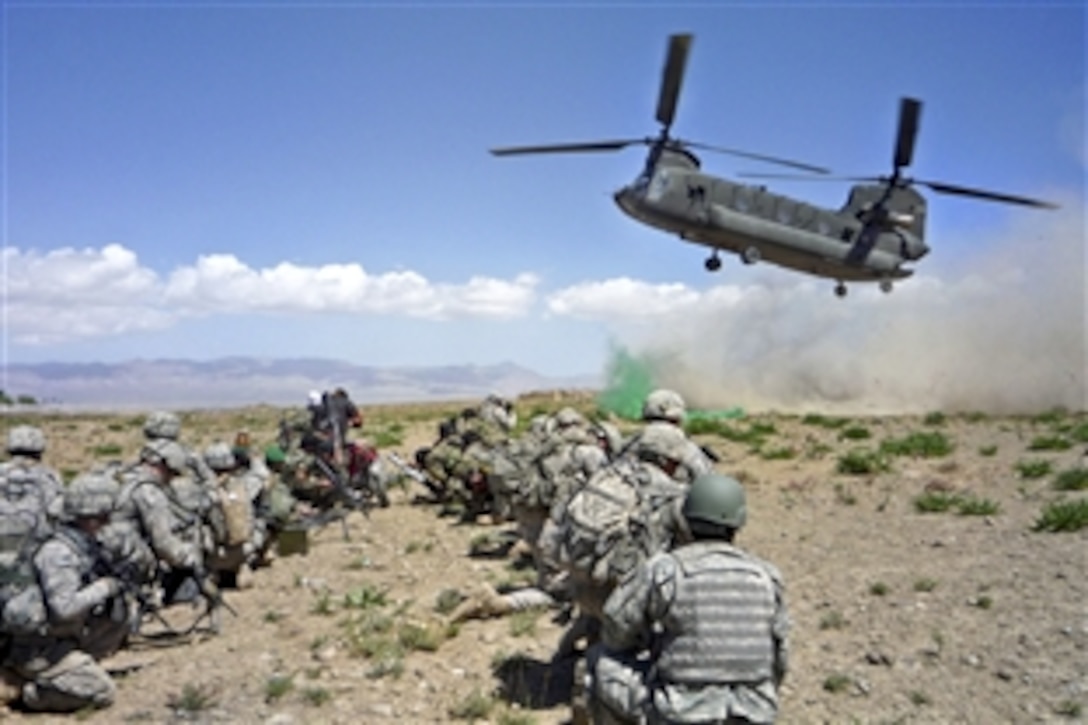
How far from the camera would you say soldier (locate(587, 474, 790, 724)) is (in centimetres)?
405

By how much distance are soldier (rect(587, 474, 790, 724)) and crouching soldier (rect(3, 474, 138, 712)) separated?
415 cm

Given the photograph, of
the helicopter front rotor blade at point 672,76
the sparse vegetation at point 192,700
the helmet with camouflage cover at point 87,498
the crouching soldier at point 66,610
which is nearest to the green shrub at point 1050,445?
the helicopter front rotor blade at point 672,76

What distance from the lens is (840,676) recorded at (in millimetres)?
7133

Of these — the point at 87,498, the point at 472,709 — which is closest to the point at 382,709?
the point at 472,709

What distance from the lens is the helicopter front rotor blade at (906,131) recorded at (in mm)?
23125

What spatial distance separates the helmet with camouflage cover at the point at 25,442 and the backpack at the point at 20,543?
166mm

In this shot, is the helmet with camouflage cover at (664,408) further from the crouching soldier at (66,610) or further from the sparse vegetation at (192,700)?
the crouching soldier at (66,610)

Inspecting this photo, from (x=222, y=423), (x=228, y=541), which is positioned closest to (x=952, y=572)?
(x=228, y=541)

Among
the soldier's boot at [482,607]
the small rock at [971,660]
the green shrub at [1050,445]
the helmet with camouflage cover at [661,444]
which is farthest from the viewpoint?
the green shrub at [1050,445]

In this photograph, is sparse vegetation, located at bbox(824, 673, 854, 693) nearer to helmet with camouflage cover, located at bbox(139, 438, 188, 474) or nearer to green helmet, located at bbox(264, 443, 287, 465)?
helmet with camouflage cover, located at bbox(139, 438, 188, 474)

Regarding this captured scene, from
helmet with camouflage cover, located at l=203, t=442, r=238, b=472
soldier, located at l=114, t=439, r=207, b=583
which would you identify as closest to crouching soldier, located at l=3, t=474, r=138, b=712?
soldier, located at l=114, t=439, r=207, b=583

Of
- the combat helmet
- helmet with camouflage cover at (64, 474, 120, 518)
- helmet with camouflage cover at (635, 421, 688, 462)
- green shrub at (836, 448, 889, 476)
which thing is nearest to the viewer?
helmet with camouflage cover at (635, 421, 688, 462)

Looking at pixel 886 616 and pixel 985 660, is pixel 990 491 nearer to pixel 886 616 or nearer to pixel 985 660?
pixel 886 616

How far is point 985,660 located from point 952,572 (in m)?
2.37
